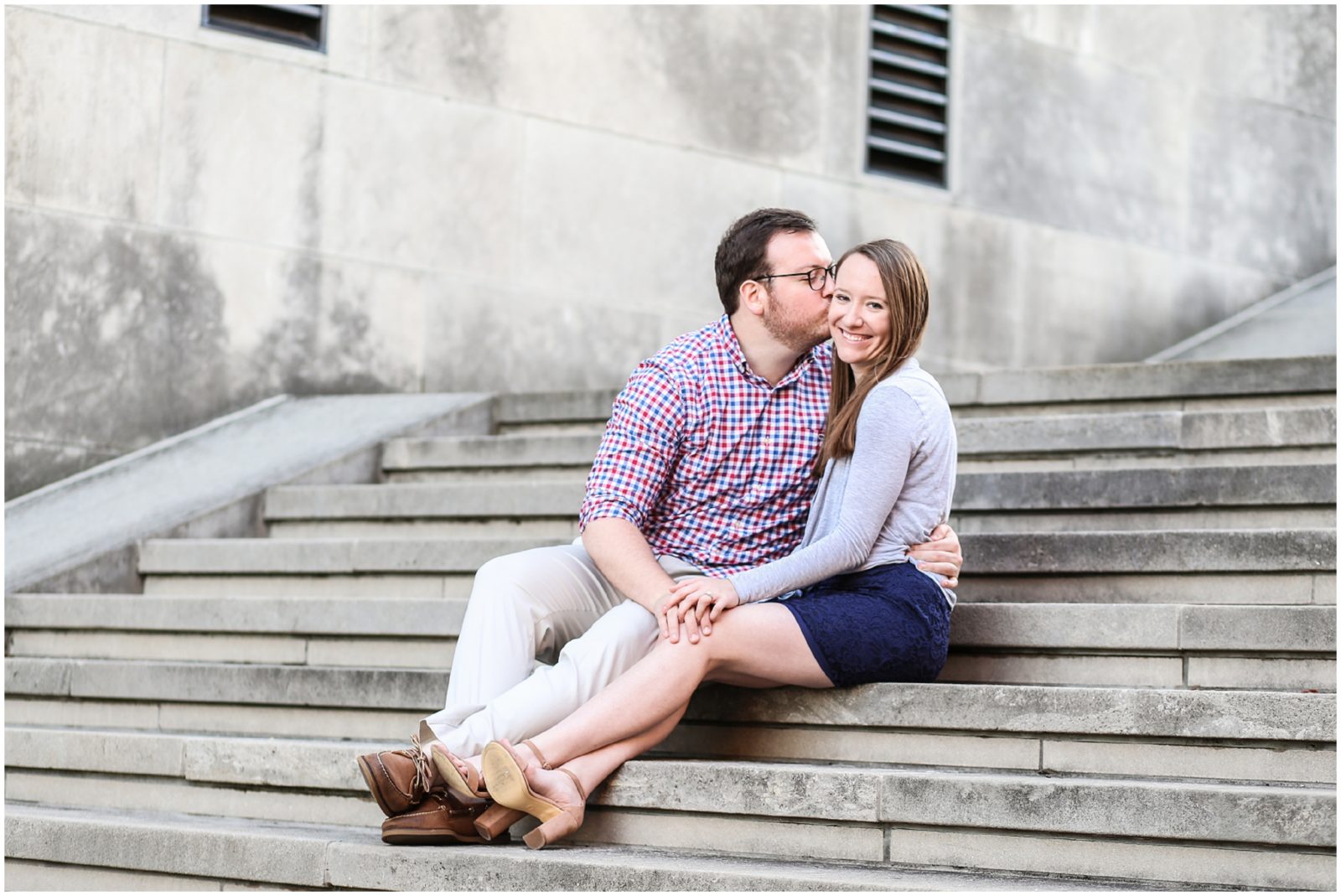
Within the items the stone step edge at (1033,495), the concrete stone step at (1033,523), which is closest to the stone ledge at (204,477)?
the stone step edge at (1033,495)

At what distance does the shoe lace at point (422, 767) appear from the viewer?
3609mm

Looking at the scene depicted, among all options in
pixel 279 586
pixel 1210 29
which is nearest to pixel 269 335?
pixel 279 586

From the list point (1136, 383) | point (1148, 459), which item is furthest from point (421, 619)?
point (1136, 383)

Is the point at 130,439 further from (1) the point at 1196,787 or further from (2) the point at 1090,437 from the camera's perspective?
(1) the point at 1196,787

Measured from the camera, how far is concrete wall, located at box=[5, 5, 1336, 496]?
6863 mm

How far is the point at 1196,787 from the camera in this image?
335 centimetres

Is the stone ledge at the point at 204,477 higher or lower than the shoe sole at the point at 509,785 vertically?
higher

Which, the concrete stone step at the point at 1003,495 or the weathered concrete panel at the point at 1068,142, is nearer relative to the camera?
the concrete stone step at the point at 1003,495

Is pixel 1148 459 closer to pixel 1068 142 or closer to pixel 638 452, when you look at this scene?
pixel 638 452

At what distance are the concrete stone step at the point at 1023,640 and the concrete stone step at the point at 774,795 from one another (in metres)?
0.48

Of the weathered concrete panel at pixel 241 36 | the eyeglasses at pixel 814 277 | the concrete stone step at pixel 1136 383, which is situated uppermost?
the weathered concrete panel at pixel 241 36

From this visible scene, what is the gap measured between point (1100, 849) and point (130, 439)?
4.68 metres

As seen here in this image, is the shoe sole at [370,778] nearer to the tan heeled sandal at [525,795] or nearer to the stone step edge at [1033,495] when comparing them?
the tan heeled sandal at [525,795]

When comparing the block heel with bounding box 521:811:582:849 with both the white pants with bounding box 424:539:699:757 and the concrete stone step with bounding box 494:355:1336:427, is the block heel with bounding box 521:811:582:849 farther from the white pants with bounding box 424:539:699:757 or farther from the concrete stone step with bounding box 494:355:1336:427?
the concrete stone step with bounding box 494:355:1336:427
